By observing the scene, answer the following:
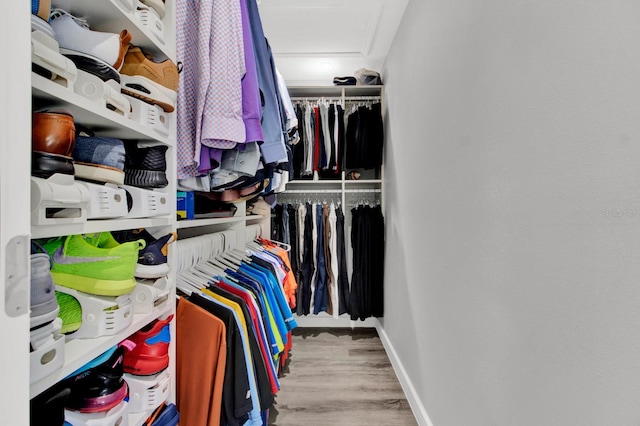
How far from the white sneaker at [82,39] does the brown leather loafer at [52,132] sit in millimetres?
203

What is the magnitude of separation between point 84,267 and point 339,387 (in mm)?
1822

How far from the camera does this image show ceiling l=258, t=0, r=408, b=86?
85.2 inches

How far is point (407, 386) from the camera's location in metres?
2.00

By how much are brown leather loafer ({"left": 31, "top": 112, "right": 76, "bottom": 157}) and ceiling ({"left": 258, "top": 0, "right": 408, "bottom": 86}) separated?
191cm

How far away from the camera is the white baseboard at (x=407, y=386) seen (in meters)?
1.71

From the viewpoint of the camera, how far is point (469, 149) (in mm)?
1218

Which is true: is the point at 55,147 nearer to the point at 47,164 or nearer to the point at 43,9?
the point at 47,164

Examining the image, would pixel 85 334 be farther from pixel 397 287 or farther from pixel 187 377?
pixel 397 287

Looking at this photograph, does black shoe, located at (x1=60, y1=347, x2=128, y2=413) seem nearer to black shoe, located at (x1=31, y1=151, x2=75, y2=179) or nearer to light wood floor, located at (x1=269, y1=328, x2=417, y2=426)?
black shoe, located at (x1=31, y1=151, x2=75, y2=179)

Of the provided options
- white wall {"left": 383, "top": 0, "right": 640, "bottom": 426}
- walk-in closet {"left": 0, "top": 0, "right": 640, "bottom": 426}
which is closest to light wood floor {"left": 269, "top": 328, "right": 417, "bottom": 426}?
walk-in closet {"left": 0, "top": 0, "right": 640, "bottom": 426}

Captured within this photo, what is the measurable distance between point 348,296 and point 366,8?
86.8 inches

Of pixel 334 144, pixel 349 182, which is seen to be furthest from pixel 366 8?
pixel 349 182

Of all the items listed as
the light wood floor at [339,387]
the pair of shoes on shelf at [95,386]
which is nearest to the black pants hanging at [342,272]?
the light wood floor at [339,387]

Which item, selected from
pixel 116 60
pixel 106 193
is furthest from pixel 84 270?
pixel 116 60
